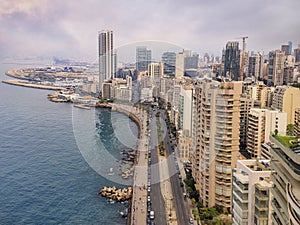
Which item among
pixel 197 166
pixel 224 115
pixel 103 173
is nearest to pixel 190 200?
pixel 197 166


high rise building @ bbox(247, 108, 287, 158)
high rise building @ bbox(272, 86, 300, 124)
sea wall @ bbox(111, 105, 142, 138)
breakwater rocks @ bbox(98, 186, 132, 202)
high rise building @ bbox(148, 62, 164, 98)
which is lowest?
breakwater rocks @ bbox(98, 186, 132, 202)

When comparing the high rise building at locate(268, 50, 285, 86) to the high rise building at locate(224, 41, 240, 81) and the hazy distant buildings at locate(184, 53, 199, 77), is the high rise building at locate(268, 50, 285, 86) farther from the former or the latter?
the hazy distant buildings at locate(184, 53, 199, 77)

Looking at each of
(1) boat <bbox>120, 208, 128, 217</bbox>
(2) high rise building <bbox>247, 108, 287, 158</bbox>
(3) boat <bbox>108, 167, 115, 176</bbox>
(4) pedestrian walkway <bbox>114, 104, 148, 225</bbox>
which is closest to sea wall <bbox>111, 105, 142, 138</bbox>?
(4) pedestrian walkway <bbox>114, 104, 148, 225</bbox>

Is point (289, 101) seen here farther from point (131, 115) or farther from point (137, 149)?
point (131, 115)

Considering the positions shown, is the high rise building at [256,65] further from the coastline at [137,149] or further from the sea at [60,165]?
the sea at [60,165]

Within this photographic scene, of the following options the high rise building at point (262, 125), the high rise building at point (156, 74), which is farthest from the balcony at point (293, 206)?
the high rise building at point (156, 74)

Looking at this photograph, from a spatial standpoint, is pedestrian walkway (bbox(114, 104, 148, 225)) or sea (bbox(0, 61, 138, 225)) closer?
pedestrian walkway (bbox(114, 104, 148, 225))

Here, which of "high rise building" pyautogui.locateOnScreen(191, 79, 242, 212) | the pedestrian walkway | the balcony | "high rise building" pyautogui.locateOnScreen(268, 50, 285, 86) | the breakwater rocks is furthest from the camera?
"high rise building" pyautogui.locateOnScreen(268, 50, 285, 86)
